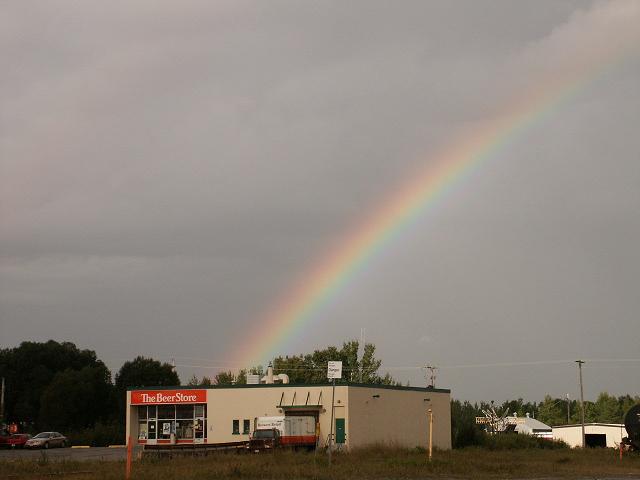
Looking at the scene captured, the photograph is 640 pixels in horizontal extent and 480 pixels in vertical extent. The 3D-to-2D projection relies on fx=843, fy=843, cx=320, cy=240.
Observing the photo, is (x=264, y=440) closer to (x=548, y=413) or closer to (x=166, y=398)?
(x=166, y=398)

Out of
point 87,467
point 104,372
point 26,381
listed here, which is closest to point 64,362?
point 26,381

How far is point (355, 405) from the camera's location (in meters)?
54.7

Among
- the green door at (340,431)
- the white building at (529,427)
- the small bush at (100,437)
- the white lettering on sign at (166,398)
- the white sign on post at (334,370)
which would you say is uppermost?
the white sign on post at (334,370)

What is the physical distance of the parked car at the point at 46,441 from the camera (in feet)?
236

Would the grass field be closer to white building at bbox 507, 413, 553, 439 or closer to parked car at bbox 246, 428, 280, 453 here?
parked car at bbox 246, 428, 280, 453

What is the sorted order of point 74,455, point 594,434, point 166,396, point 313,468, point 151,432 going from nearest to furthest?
point 313,468 < point 74,455 < point 166,396 < point 151,432 < point 594,434

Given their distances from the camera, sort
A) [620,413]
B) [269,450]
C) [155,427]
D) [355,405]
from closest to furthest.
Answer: [269,450]
[355,405]
[155,427]
[620,413]

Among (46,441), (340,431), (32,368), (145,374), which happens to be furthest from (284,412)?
(32,368)

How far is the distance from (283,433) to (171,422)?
13542 mm

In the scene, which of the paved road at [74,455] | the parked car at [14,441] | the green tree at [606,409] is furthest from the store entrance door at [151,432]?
the green tree at [606,409]

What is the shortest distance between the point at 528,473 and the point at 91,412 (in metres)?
73.4

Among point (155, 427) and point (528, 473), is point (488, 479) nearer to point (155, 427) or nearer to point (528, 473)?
point (528, 473)

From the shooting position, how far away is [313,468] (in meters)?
35.2

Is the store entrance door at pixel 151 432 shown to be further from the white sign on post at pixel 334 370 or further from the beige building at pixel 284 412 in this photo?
the white sign on post at pixel 334 370
